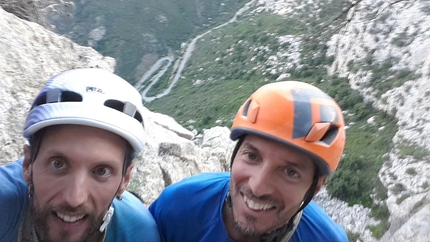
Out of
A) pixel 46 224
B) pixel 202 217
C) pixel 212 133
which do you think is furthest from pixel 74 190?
pixel 212 133

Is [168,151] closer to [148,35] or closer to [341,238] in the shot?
[341,238]

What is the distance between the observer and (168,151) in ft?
24.9

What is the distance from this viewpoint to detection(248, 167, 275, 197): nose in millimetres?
2639

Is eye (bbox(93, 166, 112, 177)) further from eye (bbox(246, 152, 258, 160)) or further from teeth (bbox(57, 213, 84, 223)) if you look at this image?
eye (bbox(246, 152, 258, 160))

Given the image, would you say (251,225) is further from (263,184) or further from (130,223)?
(130,223)

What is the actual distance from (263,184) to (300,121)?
58 centimetres

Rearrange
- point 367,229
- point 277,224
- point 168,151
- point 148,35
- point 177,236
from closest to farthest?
point 277,224 → point 177,236 → point 168,151 → point 367,229 → point 148,35

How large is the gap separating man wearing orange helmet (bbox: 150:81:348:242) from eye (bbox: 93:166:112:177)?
3.19 ft

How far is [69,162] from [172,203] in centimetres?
120

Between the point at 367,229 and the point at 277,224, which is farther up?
the point at 277,224

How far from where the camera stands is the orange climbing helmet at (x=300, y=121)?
2.70 meters

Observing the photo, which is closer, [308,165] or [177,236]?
[308,165]

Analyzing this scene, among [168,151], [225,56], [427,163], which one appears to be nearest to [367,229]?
[427,163]

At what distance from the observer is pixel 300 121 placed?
9.08 feet
